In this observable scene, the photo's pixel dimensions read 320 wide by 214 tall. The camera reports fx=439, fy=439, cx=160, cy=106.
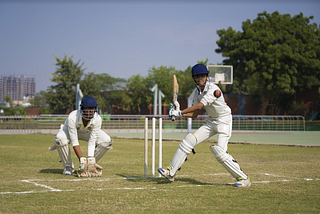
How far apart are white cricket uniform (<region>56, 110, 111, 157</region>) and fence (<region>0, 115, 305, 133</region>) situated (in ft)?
75.8

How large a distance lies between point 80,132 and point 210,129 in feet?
10.0

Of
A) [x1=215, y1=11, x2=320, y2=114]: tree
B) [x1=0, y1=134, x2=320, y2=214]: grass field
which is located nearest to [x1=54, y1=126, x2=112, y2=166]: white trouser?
[x1=0, y1=134, x2=320, y2=214]: grass field

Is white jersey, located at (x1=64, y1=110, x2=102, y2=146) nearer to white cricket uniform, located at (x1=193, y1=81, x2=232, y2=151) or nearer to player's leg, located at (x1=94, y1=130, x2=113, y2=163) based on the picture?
player's leg, located at (x1=94, y1=130, x2=113, y2=163)

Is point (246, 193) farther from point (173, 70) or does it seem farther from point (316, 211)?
point (173, 70)

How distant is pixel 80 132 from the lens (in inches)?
375

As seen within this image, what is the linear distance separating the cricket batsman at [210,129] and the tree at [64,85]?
58.4m

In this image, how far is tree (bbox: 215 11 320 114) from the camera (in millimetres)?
53438

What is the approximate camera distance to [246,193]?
6902mm

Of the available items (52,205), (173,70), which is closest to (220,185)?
(52,205)

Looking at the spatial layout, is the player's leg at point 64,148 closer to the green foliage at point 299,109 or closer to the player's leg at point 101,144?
the player's leg at point 101,144

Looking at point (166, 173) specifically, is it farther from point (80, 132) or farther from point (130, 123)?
point (130, 123)

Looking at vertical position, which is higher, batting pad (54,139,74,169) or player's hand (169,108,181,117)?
player's hand (169,108,181,117)

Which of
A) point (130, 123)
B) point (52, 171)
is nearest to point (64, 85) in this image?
point (130, 123)

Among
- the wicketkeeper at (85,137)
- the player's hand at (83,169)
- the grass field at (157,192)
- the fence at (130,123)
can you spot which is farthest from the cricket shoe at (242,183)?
the fence at (130,123)
